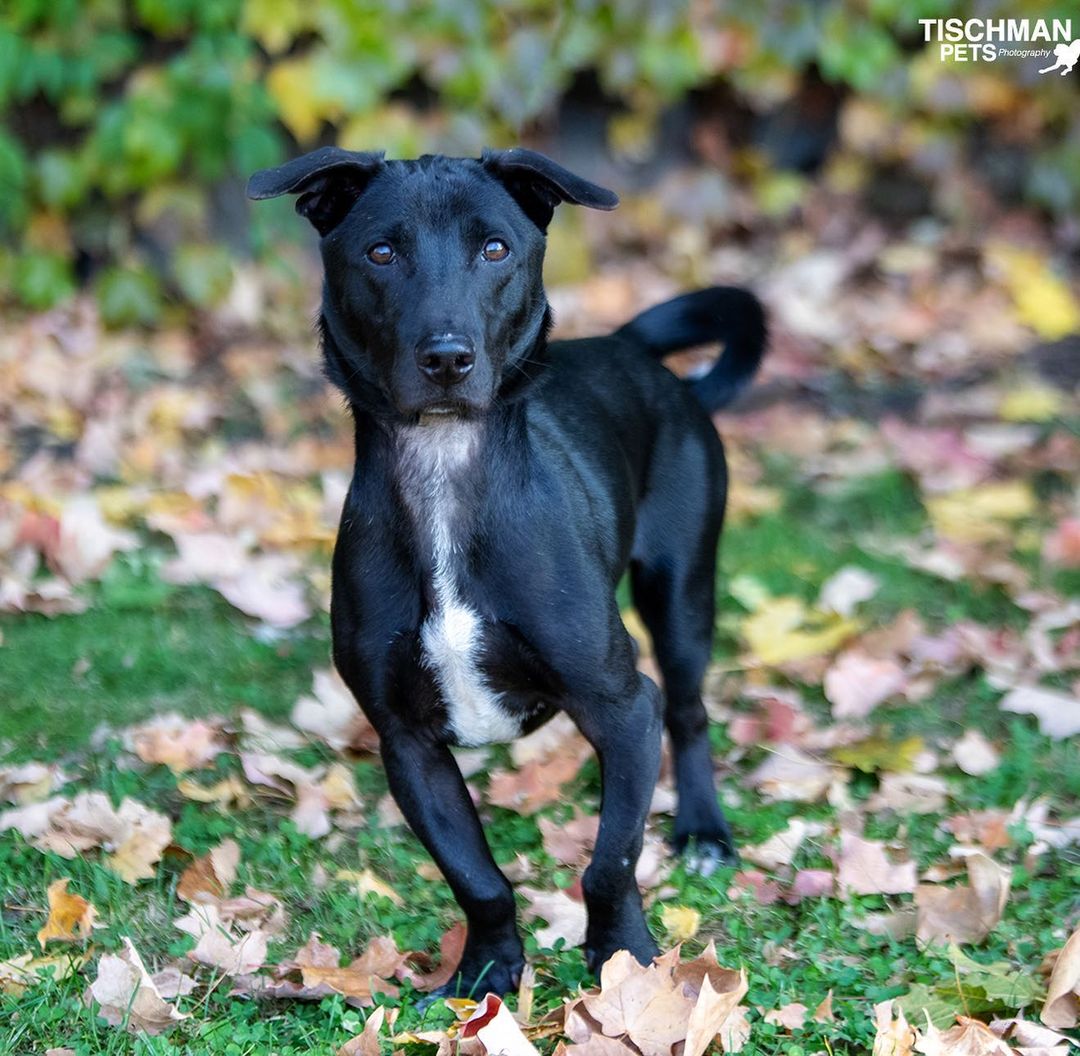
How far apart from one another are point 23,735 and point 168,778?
0.49 metres

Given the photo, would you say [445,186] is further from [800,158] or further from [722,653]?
[800,158]

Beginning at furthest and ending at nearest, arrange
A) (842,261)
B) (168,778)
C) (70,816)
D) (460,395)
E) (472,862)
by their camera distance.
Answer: (842,261) < (168,778) < (70,816) < (472,862) < (460,395)

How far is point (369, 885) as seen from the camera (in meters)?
3.61

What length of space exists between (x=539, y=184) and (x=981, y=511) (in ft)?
9.65

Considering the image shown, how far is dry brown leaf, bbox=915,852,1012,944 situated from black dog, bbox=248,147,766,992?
0.59 meters

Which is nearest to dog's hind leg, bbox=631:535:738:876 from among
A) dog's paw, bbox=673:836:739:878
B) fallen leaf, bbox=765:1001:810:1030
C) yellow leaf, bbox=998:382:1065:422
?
dog's paw, bbox=673:836:739:878

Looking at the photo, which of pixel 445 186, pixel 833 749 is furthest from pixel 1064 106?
pixel 445 186

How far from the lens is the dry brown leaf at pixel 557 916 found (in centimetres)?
346

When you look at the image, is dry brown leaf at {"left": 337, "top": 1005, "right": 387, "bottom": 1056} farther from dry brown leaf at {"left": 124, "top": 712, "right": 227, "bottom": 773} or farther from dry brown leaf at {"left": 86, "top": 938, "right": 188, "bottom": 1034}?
dry brown leaf at {"left": 124, "top": 712, "right": 227, "bottom": 773}

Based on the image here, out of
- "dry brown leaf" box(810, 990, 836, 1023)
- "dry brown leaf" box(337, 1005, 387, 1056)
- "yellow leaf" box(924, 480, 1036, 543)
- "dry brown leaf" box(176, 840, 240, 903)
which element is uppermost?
"dry brown leaf" box(337, 1005, 387, 1056)

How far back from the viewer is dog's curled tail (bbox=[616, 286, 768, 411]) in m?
4.32

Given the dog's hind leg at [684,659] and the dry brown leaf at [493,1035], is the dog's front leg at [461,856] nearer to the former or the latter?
the dry brown leaf at [493,1035]

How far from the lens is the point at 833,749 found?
421cm

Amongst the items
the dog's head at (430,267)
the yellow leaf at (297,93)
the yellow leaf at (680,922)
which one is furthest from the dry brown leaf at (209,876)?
the yellow leaf at (297,93)
